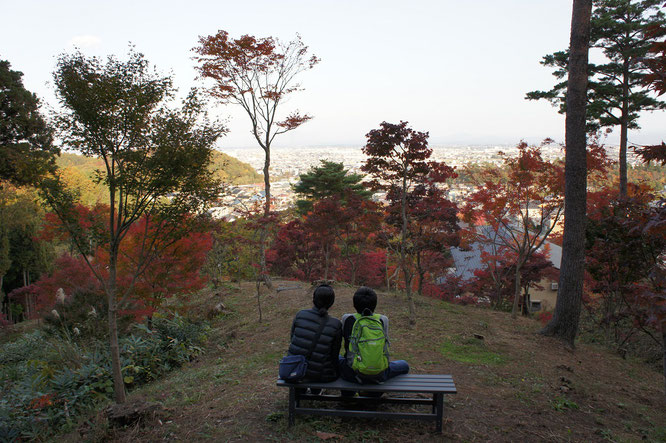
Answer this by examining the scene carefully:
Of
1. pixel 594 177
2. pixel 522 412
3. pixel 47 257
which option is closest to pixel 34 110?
pixel 522 412

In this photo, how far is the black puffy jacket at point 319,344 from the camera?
3441mm

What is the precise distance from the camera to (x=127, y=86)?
4.68 meters

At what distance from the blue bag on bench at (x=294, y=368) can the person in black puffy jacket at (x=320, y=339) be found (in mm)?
57

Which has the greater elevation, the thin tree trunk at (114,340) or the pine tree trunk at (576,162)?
the pine tree trunk at (576,162)

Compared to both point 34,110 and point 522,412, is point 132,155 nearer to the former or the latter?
point 522,412

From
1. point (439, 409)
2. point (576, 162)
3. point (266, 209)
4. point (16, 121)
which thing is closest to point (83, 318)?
point (16, 121)

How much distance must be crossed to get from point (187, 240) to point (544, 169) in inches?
333

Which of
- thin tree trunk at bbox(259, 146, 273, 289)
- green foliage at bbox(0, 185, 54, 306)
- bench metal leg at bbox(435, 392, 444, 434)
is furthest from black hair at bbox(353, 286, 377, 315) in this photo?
green foliage at bbox(0, 185, 54, 306)

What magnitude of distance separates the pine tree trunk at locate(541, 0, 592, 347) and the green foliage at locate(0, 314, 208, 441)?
6.90m

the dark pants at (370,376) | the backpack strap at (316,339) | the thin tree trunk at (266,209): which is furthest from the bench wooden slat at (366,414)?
the thin tree trunk at (266,209)

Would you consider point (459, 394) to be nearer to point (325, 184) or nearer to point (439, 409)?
point (439, 409)

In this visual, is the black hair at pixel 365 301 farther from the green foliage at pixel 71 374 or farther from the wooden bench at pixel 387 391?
the green foliage at pixel 71 374

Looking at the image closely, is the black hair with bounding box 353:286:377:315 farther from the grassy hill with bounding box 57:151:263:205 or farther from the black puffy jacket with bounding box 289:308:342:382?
the grassy hill with bounding box 57:151:263:205

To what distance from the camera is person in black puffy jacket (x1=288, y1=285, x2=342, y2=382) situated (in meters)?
3.44
